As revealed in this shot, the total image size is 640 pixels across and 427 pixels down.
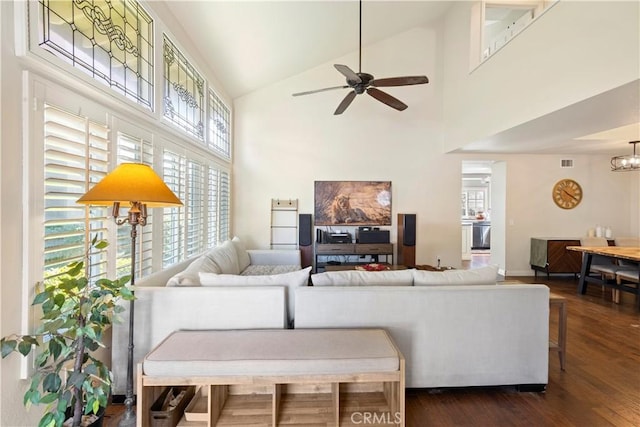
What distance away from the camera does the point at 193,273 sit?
8.17 ft

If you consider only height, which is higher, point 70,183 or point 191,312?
point 70,183

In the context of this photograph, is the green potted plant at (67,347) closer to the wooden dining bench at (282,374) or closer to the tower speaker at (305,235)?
the wooden dining bench at (282,374)

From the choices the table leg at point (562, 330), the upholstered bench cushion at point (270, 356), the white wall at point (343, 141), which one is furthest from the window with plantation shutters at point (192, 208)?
the table leg at point (562, 330)

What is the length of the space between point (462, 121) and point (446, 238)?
2181 millimetres

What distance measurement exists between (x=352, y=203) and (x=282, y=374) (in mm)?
4288

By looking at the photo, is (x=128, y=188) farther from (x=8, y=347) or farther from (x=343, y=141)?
(x=343, y=141)

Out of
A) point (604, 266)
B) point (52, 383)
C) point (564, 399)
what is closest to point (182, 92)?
point (52, 383)

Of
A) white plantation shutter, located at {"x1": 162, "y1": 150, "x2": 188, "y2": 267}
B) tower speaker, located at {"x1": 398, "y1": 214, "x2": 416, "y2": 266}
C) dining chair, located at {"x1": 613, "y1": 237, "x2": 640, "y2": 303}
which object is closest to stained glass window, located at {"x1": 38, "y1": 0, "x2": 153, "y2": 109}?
white plantation shutter, located at {"x1": 162, "y1": 150, "x2": 188, "y2": 267}

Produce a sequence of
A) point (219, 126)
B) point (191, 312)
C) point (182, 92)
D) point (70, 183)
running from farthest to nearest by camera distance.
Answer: point (219, 126), point (182, 92), point (191, 312), point (70, 183)

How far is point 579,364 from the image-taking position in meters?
2.61

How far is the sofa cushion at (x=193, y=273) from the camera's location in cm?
224

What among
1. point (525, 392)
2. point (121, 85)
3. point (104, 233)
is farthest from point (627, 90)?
point (104, 233)

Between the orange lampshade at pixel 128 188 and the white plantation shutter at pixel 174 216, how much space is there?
51.2 inches

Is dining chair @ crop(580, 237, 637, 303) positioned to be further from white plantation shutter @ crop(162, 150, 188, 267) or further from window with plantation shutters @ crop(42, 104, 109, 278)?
window with plantation shutters @ crop(42, 104, 109, 278)
